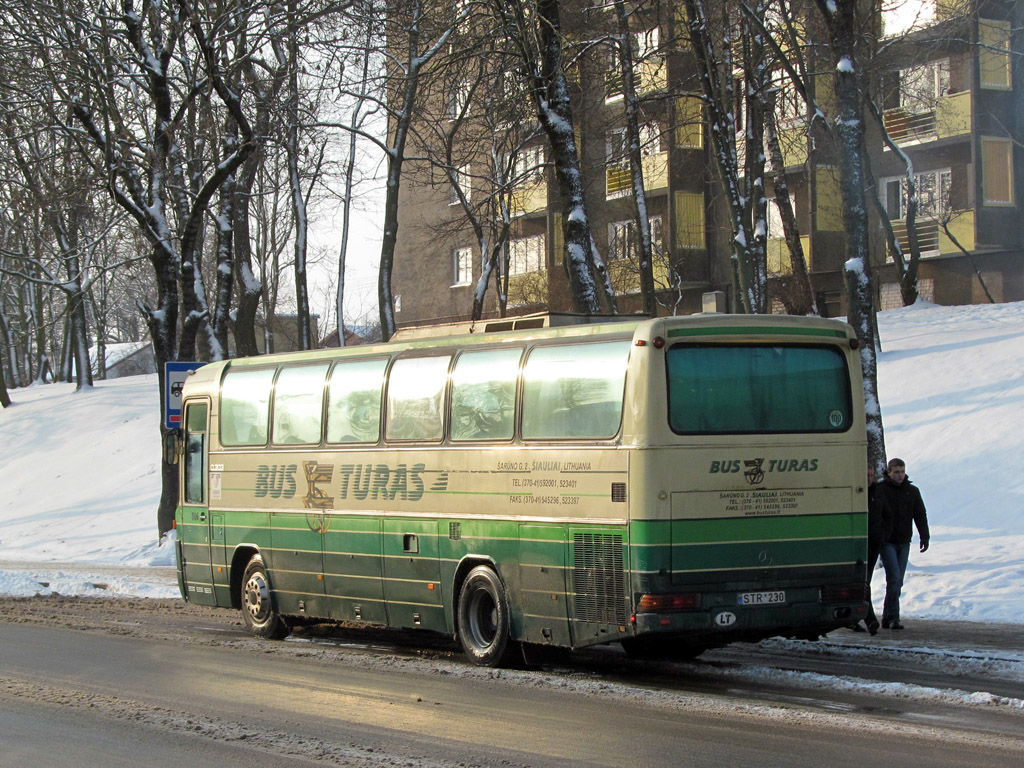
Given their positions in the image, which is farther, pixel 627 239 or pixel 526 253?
pixel 526 253

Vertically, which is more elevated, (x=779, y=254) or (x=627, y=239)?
(x=627, y=239)

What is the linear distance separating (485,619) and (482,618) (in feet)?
0.09

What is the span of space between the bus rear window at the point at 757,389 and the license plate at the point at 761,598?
1275 millimetres

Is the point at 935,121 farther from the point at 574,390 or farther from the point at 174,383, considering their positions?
the point at 574,390

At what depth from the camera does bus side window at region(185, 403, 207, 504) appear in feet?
49.9

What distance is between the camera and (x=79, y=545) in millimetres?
27984

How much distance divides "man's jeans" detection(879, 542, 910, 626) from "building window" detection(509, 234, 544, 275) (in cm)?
3787

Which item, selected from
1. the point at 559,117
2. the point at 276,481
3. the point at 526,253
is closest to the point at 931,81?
the point at 526,253

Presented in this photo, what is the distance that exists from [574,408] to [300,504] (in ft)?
14.2

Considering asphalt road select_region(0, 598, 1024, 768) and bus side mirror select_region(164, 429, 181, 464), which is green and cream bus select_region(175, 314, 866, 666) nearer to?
asphalt road select_region(0, 598, 1024, 768)

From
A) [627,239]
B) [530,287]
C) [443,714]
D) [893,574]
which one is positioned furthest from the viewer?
[530,287]

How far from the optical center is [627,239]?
42.8 meters

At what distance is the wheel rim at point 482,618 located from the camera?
11414 mm

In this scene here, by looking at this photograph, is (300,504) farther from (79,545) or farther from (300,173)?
(300,173)
